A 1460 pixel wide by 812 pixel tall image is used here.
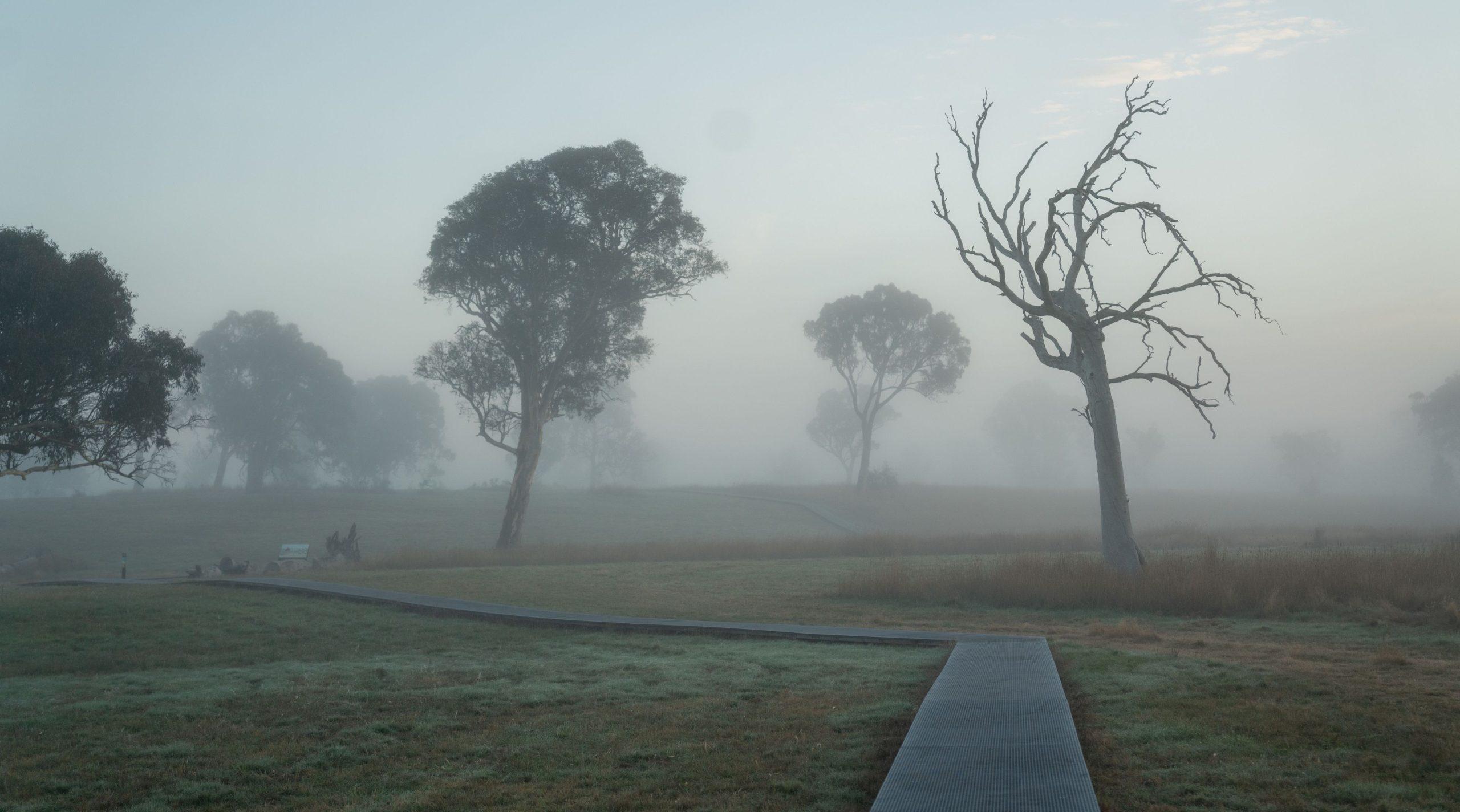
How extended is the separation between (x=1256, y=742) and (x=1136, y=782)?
1.40 meters

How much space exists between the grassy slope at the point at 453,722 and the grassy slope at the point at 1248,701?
166 cm

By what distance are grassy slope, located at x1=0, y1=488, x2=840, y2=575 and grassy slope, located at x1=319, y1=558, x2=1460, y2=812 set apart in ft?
97.2

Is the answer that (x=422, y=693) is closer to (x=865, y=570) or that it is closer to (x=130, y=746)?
(x=130, y=746)

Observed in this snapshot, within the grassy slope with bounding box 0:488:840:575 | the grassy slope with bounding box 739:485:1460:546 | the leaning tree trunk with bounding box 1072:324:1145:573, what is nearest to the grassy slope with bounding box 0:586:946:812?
the leaning tree trunk with bounding box 1072:324:1145:573

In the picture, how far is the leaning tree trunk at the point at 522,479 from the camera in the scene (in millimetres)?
34844

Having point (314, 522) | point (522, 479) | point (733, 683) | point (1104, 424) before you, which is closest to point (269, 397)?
point (314, 522)

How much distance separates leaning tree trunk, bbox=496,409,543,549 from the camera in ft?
114

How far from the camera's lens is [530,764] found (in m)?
6.25

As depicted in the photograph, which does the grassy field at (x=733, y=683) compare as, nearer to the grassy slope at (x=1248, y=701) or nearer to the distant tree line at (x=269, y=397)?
the grassy slope at (x=1248, y=701)

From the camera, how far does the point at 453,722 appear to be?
7.70m

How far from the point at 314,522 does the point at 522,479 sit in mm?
18884

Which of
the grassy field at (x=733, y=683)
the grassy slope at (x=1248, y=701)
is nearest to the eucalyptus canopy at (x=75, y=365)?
the grassy field at (x=733, y=683)

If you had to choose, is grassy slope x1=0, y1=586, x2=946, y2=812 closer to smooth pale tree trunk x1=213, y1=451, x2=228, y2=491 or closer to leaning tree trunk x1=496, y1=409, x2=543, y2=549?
leaning tree trunk x1=496, y1=409, x2=543, y2=549

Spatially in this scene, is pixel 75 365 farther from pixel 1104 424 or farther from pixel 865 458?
pixel 865 458
